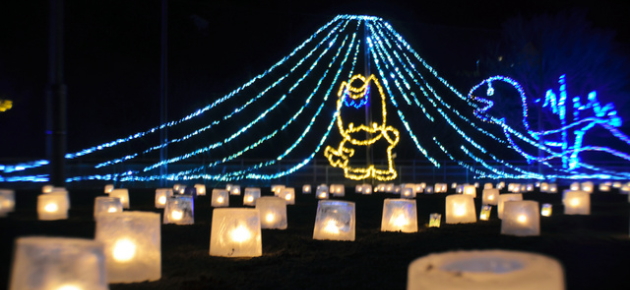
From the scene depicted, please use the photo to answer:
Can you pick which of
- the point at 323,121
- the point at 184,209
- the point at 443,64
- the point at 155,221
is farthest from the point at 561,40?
the point at 155,221

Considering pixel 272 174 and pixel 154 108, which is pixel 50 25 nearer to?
pixel 272 174

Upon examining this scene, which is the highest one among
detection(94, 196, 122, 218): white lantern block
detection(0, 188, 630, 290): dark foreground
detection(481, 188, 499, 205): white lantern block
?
detection(94, 196, 122, 218): white lantern block

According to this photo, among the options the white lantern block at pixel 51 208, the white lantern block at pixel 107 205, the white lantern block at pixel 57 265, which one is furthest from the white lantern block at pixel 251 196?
the white lantern block at pixel 57 265

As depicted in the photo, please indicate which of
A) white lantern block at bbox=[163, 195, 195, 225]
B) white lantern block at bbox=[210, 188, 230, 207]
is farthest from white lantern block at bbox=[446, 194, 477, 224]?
white lantern block at bbox=[210, 188, 230, 207]

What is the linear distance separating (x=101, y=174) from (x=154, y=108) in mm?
7974

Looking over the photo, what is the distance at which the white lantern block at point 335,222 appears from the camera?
35.4 feet

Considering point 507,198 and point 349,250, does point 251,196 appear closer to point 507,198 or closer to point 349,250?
point 507,198

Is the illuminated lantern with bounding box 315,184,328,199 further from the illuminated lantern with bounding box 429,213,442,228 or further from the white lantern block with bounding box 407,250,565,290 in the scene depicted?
the white lantern block with bounding box 407,250,565,290

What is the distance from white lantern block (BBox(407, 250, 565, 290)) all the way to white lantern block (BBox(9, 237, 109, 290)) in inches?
98.8

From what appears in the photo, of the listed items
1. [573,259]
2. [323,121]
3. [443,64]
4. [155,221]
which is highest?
[443,64]

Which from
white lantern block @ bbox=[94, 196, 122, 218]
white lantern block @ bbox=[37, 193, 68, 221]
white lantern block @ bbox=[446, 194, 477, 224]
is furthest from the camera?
white lantern block @ bbox=[37, 193, 68, 221]

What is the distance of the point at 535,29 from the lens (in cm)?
4162

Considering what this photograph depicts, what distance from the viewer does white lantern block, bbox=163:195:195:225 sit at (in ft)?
43.7

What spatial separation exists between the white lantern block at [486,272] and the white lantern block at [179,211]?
9874 millimetres
